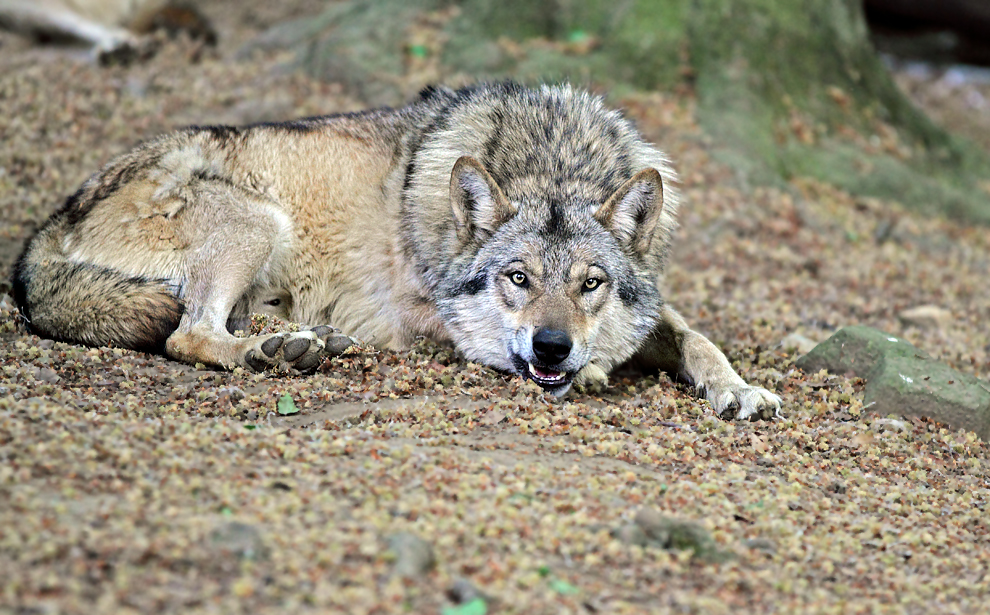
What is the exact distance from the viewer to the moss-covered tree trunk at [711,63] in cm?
1037

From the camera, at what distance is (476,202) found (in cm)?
546

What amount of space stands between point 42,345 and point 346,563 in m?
3.21

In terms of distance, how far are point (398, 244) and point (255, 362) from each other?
133 centimetres

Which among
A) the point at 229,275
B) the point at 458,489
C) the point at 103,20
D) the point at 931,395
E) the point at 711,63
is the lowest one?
the point at 931,395

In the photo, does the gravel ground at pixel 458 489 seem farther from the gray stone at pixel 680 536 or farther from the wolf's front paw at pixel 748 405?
the wolf's front paw at pixel 748 405

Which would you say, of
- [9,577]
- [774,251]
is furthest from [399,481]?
[774,251]

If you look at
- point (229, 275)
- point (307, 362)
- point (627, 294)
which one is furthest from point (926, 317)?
point (229, 275)

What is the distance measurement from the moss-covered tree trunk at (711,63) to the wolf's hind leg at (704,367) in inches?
181

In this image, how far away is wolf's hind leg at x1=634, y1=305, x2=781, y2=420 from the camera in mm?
5238

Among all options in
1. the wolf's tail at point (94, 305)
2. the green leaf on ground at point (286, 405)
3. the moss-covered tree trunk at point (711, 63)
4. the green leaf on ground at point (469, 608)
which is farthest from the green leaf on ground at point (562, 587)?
the moss-covered tree trunk at point (711, 63)

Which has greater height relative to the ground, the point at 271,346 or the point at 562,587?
the point at 271,346

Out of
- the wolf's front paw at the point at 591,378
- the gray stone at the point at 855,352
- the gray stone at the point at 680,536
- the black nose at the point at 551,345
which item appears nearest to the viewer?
the gray stone at the point at 680,536

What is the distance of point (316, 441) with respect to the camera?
4109mm

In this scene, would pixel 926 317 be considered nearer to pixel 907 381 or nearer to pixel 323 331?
pixel 907 381
